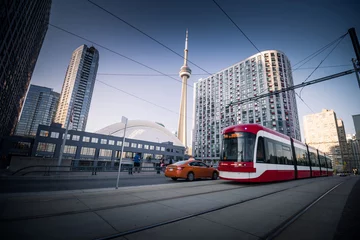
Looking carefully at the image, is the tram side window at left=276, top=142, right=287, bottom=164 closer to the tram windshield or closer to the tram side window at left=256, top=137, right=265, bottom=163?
the tram side window at left=256, top=137, right=265, bottom=163

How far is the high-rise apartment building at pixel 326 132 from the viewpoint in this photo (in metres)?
72.2

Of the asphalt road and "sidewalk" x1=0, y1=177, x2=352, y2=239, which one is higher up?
"sidewalk" x1=0, y1=177, x2=352, y2=239

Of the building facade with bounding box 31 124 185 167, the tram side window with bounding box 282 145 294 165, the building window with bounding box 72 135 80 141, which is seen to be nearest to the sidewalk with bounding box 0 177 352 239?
the tram side window with bounding box 282 145 294 165

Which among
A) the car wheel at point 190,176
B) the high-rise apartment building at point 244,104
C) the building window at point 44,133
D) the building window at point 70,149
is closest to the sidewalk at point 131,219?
the car wheel at point 190,176

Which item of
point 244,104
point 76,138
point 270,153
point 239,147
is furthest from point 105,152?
point 244,104

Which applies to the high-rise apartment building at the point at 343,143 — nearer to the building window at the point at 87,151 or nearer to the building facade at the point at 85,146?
the building facade at the point at 85,146

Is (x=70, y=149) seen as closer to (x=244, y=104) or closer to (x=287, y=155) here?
(x=287, y=155)

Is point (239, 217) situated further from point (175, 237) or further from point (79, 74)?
point (79, 74)

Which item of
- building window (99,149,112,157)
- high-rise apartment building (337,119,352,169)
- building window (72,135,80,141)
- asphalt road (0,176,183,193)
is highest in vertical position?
high-rise apartment building (337,119,352,169)

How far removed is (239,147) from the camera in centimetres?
906

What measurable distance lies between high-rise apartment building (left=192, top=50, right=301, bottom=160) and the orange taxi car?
38.9 metres

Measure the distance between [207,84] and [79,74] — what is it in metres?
95.6

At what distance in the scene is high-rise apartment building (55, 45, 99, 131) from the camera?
109125 mm

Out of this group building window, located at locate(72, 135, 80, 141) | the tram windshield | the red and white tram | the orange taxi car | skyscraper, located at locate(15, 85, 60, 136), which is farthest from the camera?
skyscraper, located at locate(15, 85, 60, 136)
